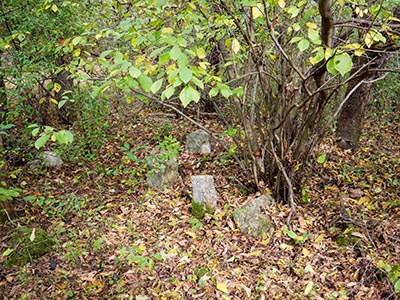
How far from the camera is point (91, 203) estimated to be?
3660mm

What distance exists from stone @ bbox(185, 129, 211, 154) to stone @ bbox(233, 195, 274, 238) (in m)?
1.48

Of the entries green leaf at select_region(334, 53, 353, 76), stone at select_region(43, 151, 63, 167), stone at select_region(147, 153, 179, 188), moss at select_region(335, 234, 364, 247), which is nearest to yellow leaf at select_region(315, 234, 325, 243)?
moss at select_region(335, 234, 364, 247)

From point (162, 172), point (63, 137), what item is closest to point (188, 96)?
point (63, 137)

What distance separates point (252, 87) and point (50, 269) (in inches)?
112

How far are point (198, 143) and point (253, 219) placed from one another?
71.0 inches

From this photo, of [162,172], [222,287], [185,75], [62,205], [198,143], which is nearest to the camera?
[185,75]

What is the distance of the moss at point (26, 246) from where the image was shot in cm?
279

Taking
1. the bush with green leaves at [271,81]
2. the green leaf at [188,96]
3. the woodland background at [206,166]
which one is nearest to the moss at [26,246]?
the woodland background at [206,166]

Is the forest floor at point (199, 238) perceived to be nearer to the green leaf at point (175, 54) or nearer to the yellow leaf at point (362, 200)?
the yellow leaf at point (362, 200)

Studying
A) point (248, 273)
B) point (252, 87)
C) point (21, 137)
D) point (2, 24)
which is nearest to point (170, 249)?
point (248, 273)

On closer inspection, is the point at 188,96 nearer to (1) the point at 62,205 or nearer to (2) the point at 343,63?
(2) the point at 343,63

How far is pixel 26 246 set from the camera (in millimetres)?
2848

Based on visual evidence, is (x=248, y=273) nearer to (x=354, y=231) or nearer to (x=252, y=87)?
(x=354, y=231)

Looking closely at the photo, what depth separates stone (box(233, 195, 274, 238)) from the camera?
10.3 ft
